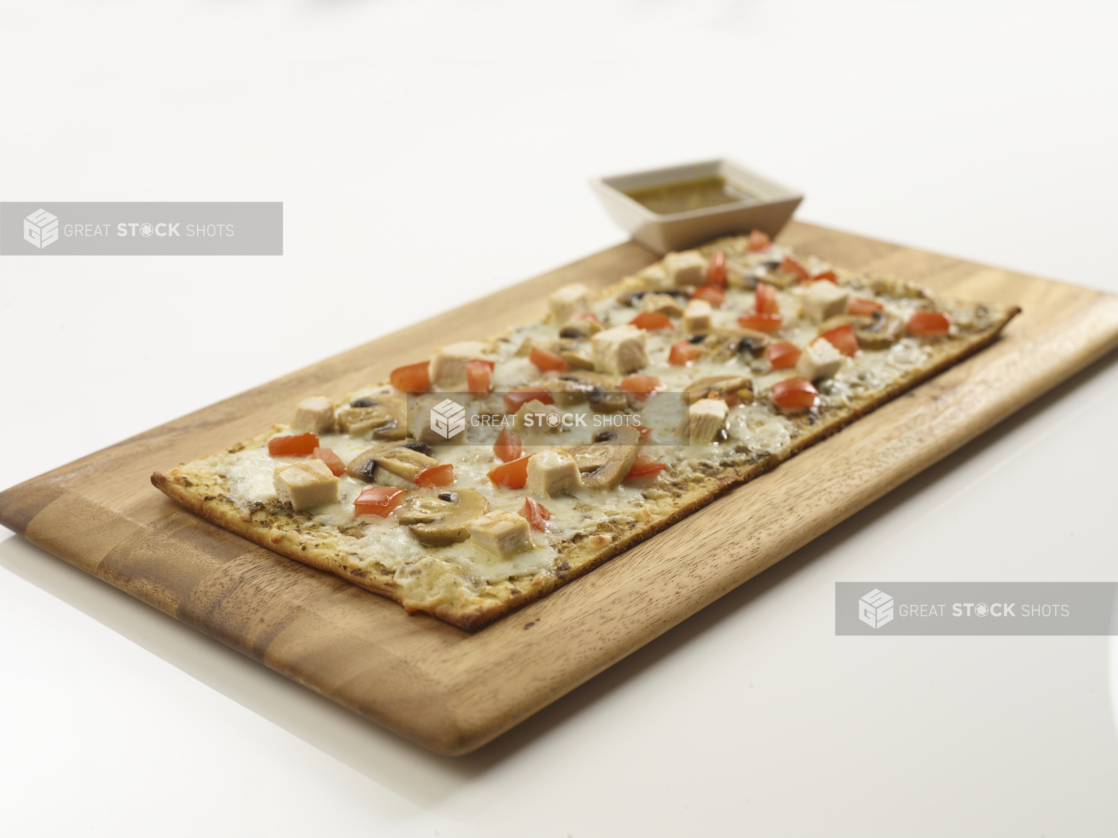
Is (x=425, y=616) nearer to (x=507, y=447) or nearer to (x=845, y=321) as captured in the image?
(x=507, y=447)

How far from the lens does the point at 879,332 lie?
5242 mm

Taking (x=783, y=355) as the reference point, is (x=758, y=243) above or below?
above

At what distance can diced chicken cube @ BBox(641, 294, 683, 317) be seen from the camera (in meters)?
5.48

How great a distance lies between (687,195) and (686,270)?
1285 millimetres

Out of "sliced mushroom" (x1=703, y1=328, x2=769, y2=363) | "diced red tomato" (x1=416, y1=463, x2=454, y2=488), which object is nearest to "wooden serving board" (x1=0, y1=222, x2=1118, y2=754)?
"diced red tomato" (x1=416, y1=463, x2=454, y2=488)

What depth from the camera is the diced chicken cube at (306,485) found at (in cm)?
389

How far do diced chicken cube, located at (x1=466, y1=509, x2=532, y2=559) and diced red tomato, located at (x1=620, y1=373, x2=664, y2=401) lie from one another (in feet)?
3.76

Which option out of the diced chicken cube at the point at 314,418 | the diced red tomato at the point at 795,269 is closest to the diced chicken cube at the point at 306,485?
the diced chicken cube at the point at 314,418

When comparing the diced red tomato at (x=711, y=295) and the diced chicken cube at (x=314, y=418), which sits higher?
the diced red tomato at (x=711, y=295)

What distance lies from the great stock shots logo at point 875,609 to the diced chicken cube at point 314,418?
6.85 ft

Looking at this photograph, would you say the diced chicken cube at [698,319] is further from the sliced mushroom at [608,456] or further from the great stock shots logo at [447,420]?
the great stock shots logo at [447,420]

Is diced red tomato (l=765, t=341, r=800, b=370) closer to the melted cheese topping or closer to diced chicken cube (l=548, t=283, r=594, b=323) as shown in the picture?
the melted cheese topping

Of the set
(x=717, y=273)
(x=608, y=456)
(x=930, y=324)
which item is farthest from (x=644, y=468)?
(x=717, y=273)

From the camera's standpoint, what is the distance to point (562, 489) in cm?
400
